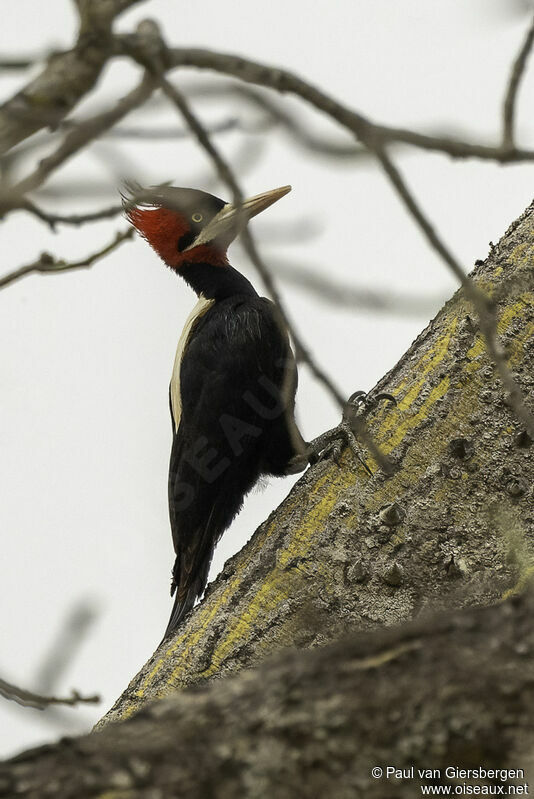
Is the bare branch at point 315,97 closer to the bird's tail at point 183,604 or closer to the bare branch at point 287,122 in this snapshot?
the bare branch at point 287,122

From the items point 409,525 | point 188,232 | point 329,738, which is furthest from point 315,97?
point 188,232

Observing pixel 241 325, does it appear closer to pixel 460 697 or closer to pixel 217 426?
pixel 217 426

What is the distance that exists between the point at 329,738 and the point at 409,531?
1032 mm

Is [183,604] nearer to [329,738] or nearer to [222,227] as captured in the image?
[222,227]

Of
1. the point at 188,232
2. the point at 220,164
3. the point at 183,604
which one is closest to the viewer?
the point at 220,164

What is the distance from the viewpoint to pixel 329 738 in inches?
42.7

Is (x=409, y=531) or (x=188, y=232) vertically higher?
(x=188, y=232)

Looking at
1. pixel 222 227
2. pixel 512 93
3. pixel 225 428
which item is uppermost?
pixel 222 227

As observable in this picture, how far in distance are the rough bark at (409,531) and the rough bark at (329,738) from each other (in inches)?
35.6

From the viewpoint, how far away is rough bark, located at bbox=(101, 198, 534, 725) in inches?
81.0

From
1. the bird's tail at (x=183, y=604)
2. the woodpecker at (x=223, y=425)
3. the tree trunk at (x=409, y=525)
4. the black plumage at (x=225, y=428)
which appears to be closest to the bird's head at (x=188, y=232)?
the woodpecker at (x=223, y=425)

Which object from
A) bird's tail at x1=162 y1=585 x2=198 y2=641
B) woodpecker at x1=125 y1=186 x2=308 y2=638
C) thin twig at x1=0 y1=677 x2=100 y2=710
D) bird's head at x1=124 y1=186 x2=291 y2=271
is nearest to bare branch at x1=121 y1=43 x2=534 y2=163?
thin twig at x1=0 y1=677 x2=100 y2=710

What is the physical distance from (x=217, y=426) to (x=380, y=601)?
1224 millimetres

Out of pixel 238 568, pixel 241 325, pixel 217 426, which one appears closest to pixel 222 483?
pixel 217 426
